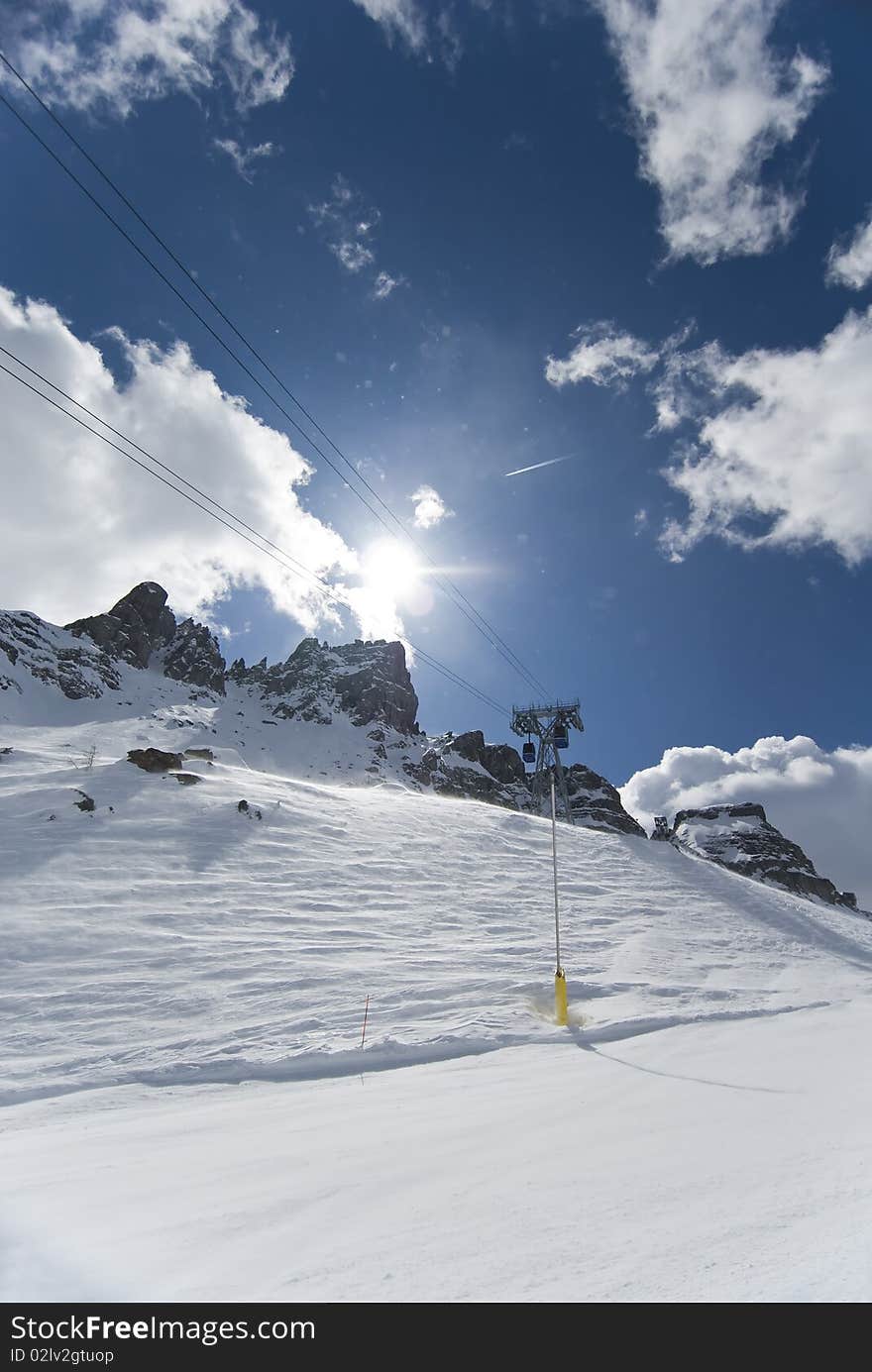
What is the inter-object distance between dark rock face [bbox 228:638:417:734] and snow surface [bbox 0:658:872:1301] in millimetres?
85283

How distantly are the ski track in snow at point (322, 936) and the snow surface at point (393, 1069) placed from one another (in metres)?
0.08

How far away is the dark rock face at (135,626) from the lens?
102 meters

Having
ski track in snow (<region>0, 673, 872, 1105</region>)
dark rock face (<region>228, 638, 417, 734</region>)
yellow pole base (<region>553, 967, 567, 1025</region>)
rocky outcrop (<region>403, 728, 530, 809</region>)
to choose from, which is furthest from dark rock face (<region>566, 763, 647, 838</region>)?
yellow pole base (<region>553, 967, 567, 1025</region>)

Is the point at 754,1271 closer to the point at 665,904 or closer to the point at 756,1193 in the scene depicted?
the point at 756,1193

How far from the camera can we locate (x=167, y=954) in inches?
470

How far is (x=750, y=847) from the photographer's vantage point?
127 metres

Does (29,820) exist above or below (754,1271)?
above

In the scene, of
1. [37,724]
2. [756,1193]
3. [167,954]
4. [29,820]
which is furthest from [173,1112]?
[37,724]

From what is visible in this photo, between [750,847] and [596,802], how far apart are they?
1672 inches

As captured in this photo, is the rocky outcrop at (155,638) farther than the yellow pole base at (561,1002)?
Yes

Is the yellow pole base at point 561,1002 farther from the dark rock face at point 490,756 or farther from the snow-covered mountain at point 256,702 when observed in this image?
the dark rock face at point 490,756

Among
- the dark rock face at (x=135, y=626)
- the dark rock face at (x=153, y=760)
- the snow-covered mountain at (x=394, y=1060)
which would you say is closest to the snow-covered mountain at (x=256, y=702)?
the dark rock face at (x=135, y=626)
